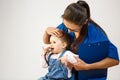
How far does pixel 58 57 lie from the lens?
3.98 ft

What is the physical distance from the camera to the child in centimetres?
117

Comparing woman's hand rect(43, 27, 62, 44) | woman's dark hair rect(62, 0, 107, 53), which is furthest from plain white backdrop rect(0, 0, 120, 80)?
woman's dark hair rect(62, 0, 107, 53)

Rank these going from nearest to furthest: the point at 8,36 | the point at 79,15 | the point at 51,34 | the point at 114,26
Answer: the point at 79,15, the point at 51,34, the point at 114,26, the point at 8,36

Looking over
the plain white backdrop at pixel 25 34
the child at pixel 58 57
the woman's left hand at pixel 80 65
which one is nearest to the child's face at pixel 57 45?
the child at pixel 58 57

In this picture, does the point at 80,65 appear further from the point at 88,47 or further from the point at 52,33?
the point at 52,33

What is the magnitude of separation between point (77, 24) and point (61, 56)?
161mm

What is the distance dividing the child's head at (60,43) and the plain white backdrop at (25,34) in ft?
2.25

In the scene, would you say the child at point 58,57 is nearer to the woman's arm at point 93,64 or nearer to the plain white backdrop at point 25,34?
the woman's arm at point 93,64

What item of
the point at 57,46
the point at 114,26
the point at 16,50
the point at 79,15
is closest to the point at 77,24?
the point at 79,15

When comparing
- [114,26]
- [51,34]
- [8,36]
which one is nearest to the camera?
[51,34]

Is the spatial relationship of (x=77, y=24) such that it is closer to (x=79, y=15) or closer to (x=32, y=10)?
(x=79, y=15)

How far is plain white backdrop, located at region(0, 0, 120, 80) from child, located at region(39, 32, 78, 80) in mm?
676

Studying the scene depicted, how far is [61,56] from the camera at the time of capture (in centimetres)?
120

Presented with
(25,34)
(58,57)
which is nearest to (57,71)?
(58,57)
